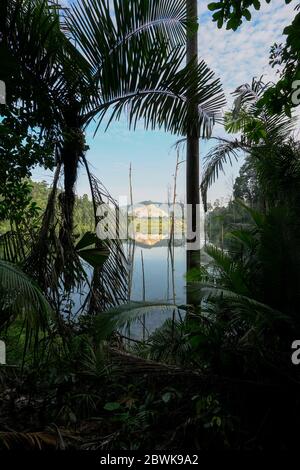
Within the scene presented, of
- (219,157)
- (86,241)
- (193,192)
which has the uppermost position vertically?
(219,157)

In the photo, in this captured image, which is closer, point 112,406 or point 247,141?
point 112,406

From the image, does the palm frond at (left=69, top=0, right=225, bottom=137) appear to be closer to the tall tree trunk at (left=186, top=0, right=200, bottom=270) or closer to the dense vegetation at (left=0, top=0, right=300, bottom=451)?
the dense vegetation at (left=0, top=0, right=300, bottom=451)

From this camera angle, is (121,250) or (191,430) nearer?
(191,430)

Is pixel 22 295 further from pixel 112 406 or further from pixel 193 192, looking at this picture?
pixel 193 192

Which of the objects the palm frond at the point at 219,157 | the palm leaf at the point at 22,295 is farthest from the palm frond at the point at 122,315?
the palm frond at the point at 219,157

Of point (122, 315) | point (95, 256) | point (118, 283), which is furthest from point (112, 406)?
Result: point (95, 256)

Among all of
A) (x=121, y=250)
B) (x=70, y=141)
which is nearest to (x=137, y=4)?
(x=70, y=141)

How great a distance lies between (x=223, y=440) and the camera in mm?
1788

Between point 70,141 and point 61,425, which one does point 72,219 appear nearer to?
point 70,141

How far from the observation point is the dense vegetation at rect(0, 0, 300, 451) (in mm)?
1875

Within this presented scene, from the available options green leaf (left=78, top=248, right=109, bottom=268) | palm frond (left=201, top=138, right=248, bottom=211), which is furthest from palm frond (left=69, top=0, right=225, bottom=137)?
palm frond (left=201, top=138, right=248, bottom=211)

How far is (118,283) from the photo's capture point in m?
2.70

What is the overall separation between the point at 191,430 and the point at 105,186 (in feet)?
6.36

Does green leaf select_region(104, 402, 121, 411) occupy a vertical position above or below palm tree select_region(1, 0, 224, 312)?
below
